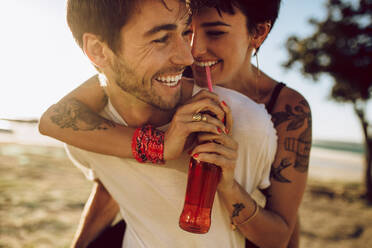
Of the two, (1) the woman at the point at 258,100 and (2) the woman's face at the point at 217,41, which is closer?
(1) the woman at the point at 258,100

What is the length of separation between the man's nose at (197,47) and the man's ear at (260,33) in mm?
465

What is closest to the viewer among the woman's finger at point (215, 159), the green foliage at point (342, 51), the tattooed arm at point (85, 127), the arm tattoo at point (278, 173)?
the woman's finger at point (215, 159)

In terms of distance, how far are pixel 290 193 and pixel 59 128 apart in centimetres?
142

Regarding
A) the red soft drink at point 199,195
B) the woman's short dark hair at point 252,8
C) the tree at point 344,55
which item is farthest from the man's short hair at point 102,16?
the tree at point 344,55

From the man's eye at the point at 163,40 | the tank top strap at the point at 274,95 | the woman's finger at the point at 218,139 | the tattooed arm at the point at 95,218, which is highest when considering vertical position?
the man's eye at the point at 163,40

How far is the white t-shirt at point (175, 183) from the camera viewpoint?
1.60 metres

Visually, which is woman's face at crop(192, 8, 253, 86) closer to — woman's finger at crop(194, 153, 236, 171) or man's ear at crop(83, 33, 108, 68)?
man's ear at crop(83, 33, 108, 68)

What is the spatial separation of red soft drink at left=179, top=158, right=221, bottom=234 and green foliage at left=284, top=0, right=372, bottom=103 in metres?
7.49

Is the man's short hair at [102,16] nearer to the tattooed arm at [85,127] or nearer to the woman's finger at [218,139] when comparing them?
the tattooed arm at [85,127]

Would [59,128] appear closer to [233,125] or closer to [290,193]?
[233,125]

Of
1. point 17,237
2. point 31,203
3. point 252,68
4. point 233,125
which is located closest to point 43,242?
point 17,237

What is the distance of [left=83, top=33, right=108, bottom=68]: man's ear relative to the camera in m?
1.95

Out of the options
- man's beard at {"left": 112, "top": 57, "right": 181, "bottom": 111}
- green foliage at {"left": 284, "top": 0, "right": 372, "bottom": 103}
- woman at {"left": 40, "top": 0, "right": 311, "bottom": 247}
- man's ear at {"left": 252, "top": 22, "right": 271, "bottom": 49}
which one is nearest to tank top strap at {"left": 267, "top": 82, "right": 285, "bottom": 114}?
woman at {"left": 40, "top": 0, "right": 311, "bottom": 247}

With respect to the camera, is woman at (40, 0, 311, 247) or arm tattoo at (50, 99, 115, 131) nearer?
woman at (40, 0, 311, 247)
